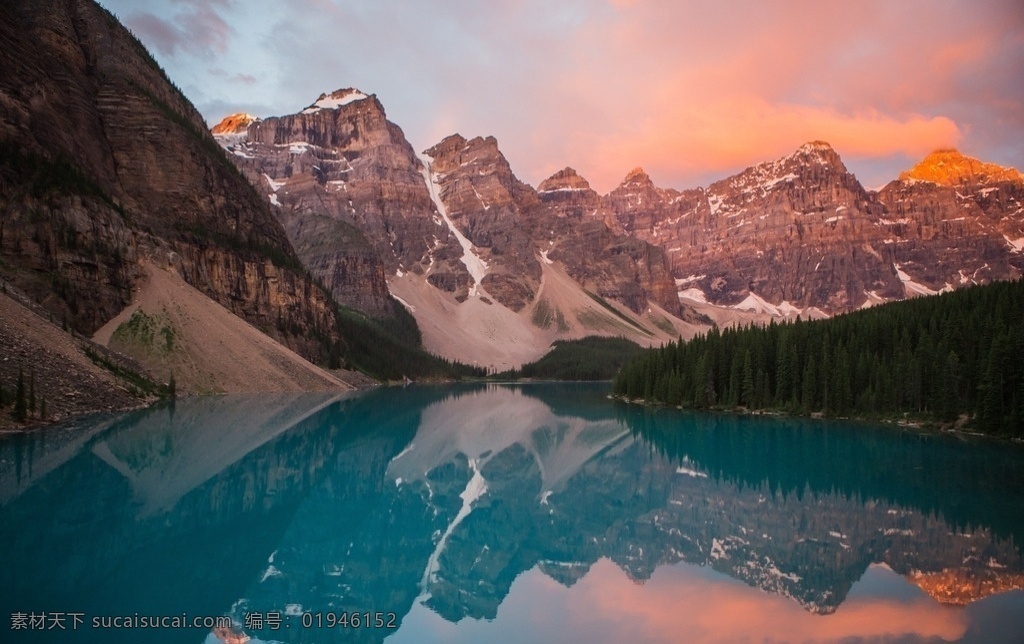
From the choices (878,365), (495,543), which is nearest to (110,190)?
(495,543)

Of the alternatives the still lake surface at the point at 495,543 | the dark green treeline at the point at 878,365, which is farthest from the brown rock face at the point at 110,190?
the dark green treeline at the point at 878,365

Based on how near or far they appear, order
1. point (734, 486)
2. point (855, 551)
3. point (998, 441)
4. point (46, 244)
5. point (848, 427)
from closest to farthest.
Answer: point (855, 551) < point (734, 486) < point (998, 441) < point (848, 427) < point (46, 244)

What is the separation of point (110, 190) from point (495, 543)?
8843 centimetres

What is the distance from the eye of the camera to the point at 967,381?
53.7 m

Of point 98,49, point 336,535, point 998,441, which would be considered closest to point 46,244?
point 98,49

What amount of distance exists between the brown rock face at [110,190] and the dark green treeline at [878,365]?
204 feet

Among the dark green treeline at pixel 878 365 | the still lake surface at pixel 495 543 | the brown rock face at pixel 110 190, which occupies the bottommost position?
the still lake surface at pixel 495 543

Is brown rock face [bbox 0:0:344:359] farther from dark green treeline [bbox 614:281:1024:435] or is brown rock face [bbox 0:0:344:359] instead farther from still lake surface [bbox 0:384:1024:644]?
dark green treeline [bbox 614:281:1024:435]

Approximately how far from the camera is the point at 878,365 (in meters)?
64.0

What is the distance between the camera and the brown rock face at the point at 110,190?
68.2 meters

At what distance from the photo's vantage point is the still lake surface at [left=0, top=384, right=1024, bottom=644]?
43.4ft

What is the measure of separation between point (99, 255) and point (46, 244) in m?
5.92

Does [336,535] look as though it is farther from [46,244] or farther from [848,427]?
[46,244]

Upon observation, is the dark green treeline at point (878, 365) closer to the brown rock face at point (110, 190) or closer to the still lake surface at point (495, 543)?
the still lake surface at point (495, 543)
